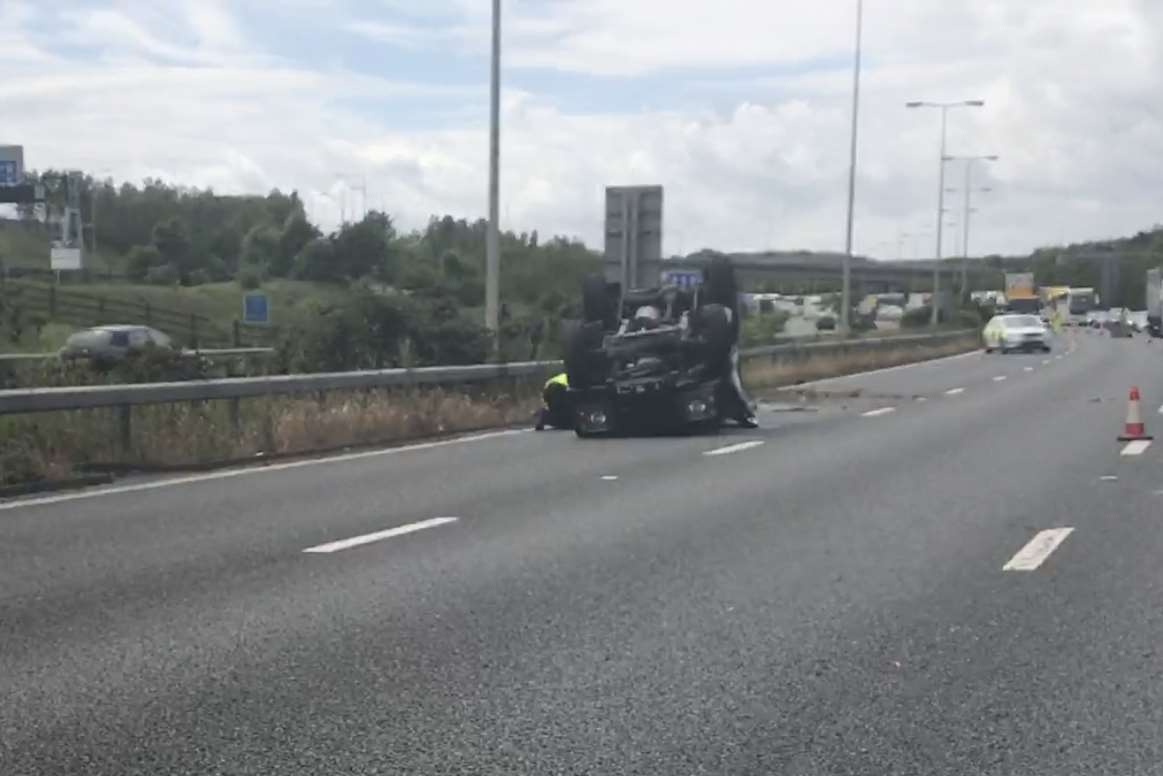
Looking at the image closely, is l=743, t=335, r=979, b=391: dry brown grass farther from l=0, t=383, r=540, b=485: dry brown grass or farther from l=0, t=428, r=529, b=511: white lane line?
l=0, t=428, r=529, b=511: white lane line

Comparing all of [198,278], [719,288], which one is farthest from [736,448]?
[198,278]

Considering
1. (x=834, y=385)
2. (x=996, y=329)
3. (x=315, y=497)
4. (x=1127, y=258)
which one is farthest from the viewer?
(x=1127, y=258)

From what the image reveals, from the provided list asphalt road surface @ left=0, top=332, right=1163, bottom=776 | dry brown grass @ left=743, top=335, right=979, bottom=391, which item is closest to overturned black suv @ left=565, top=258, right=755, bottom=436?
asphalt road surface @ left=0, top=332, right=1163, bottom=776

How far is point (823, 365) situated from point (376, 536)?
33.2 metres

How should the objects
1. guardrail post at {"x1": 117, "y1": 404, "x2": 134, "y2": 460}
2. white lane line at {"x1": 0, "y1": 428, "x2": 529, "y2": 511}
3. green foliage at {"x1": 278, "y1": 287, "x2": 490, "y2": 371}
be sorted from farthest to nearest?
green foliage at {"x1": 278, "y1": 287, "x2": 490, "y2": 371} → guardrail post at {"x1": 117, "y1": 404, "x2": 134, "y2": 460} → white lane line at {"x1": 0, "y1": 428, "x2": 529, "y2": 511}

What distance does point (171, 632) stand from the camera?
9.20 m

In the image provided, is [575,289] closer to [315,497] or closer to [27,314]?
[27,314]

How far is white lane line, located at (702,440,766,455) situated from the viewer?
20594 mm

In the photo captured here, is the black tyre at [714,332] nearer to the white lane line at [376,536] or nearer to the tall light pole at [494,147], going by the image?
the tall light pole at [494,147]

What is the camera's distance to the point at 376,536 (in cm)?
1302

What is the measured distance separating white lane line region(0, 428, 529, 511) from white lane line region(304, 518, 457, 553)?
11.0 ft

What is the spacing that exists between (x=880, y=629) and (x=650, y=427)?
1426 centimetres

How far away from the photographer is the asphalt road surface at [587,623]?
703 centimetres

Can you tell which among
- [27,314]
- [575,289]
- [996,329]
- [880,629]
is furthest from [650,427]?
[996,329]
